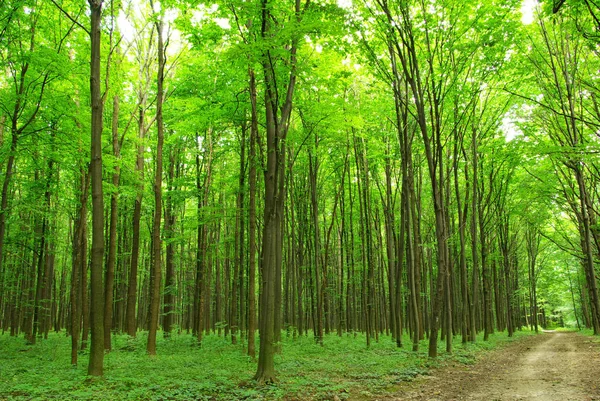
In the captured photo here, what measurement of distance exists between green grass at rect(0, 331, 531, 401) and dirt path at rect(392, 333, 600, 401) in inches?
26.8

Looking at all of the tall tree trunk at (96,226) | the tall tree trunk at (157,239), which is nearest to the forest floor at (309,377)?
the tall tree trunk at (96,226)

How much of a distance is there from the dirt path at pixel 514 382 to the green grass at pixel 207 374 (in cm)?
68

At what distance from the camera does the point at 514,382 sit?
9.00 m

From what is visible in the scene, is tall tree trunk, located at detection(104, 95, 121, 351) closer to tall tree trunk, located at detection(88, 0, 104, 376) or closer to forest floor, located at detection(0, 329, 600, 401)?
forest floor, located at detection(0, 329, 600, 401)

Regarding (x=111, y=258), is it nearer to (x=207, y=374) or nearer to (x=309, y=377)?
(x=207, y=374)

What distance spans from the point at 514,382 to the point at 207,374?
7481 mm

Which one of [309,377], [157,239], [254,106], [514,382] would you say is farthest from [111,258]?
[514,382]

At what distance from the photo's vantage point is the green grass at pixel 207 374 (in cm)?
714

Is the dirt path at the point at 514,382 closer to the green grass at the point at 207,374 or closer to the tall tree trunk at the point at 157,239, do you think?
the green grass at the point at 207,374

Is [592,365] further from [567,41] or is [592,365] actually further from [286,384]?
[567,41]

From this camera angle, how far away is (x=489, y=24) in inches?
473

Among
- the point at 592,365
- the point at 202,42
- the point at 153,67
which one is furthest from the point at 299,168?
the point at 592,365

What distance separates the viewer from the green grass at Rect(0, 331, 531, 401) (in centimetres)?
714

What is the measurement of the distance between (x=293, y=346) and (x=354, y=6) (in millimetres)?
13570
